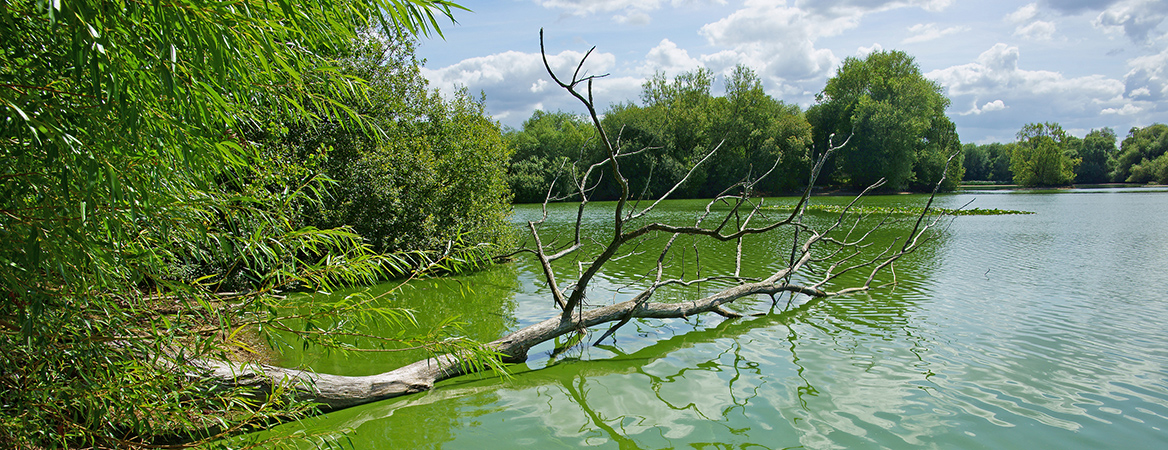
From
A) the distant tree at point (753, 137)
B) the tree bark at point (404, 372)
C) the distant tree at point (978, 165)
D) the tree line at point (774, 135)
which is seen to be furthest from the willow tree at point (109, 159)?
the distant tree at point (978, 165)

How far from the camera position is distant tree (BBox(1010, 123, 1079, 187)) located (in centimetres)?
6955

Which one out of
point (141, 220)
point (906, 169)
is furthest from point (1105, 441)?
point (906, 169)

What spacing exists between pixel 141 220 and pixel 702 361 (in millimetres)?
5455

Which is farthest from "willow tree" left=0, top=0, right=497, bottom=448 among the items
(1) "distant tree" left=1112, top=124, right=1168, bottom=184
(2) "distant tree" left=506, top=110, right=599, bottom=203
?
(1) "distant tree" left=1112, top=124, right=1168, bottom=184

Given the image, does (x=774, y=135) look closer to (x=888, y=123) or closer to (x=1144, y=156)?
(x=888, y=123)

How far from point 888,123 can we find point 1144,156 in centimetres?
5879

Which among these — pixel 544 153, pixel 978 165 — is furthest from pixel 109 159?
pixel 978 165

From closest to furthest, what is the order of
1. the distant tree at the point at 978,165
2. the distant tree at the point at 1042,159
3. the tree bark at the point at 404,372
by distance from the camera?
the tree bark at the point at 404,372 → the distant tree at the point at 1042,159 → the distant tree at the point at 978,165

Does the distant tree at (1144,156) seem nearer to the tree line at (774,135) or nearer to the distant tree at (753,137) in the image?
the tree line at (774,135)

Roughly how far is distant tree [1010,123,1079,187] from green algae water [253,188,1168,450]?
2974 inches

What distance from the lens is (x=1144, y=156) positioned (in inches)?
3152

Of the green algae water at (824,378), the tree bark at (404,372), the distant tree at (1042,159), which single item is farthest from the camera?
the distant tree at (1042,159)

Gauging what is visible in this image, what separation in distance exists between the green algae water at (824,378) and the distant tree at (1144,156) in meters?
91.8

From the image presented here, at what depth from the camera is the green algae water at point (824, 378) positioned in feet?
15.3
